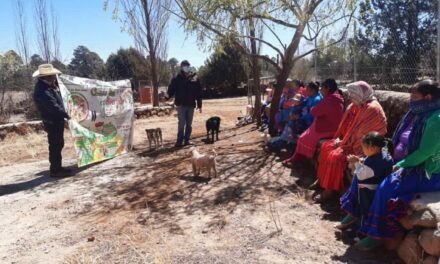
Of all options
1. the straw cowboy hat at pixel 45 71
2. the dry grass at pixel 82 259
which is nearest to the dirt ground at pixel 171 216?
the dry grass at pixel 82 259

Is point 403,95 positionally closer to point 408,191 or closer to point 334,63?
point 408,191

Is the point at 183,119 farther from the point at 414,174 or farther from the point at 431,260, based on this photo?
the point at 431,260

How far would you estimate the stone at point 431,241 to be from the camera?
9.24 feet

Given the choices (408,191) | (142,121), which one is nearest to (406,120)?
(408,191)

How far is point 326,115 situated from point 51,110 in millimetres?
4308

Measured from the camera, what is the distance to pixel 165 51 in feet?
62.2

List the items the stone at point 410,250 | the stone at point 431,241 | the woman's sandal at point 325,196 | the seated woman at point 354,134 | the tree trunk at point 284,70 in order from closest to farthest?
the stone at point 431,241 < the stone at point 410,250 < the seated woman at point 354,134 < the woman's sandal at point 325,196 < the tree trunk at point 284,70

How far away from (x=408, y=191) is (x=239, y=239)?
158 cm

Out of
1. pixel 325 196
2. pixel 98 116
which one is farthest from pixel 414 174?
pixel 98 116

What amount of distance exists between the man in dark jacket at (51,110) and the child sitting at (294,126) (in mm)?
3609

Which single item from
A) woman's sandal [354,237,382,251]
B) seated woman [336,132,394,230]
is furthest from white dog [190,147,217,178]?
woman's sandal [354,237,382,251]

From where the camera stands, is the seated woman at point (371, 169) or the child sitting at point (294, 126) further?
the child sitting at point (294, 126)

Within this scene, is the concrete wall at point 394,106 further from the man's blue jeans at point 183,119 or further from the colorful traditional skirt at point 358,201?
the man's blue jeans at point 183,119

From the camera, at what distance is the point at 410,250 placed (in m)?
3.13
